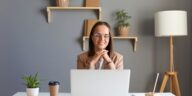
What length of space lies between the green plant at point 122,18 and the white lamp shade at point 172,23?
45cm

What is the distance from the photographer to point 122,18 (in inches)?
133

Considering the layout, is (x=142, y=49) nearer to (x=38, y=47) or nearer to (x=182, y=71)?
(x=182, y=71)

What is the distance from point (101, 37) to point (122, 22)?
4.35 ft

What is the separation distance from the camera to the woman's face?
2.08 metres

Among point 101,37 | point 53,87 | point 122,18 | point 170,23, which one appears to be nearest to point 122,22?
point 122,18

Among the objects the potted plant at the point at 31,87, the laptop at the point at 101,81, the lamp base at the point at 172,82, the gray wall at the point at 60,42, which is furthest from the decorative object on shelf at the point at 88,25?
the laptop at the point at 101,81

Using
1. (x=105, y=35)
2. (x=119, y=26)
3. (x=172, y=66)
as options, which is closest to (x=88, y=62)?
(x=105, y=35)

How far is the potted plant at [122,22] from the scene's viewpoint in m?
3.33

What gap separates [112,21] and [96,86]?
6.35 feet

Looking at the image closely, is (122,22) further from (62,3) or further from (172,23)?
(62,3)

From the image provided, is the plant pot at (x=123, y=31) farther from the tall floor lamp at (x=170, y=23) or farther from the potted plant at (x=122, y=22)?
the tall floor lamp at (x=170, y=23)

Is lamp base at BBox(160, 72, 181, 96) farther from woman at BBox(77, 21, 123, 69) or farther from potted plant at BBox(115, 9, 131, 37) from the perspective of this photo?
woman at BBox(77, 21, 123, 69)

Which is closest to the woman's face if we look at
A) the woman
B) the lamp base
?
the woman

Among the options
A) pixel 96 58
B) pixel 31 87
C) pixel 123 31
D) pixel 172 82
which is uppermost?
pixel 123 31
